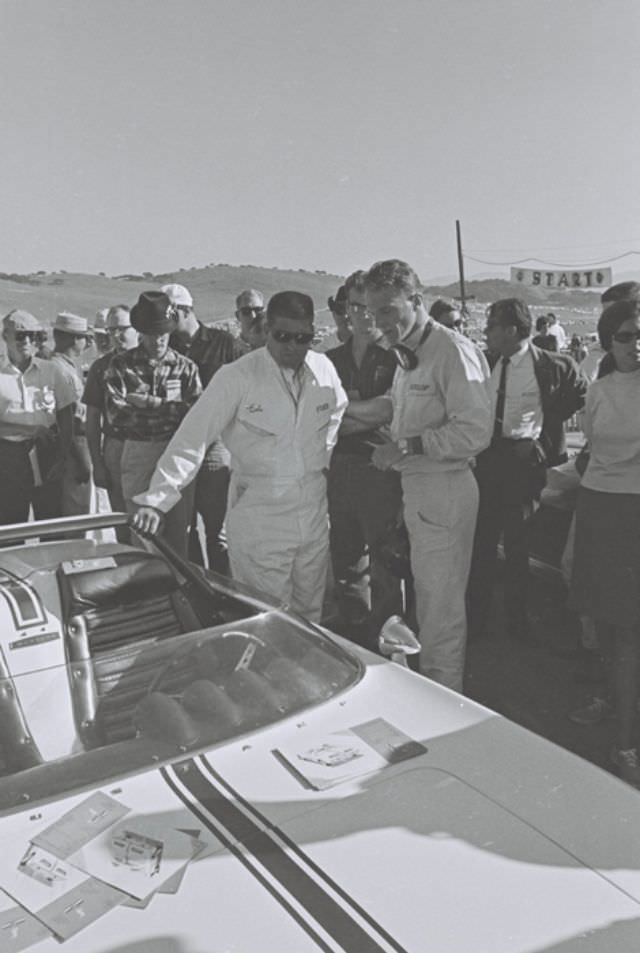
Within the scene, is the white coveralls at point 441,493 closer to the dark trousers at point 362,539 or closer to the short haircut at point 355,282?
the dark trousers at point 362,539

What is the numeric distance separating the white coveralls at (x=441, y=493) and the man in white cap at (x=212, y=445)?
6.28 ft

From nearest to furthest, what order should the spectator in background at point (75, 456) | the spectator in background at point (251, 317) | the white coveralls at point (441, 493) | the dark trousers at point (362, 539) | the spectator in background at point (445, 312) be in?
the white coveralls at point (441, 493) → the dark trousers at point (362, 539) → the spectator in background at point (251, 317) → the spectator in background at point (75, 456) → the spectator in background at point (445, 312)

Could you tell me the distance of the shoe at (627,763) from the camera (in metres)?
2.98

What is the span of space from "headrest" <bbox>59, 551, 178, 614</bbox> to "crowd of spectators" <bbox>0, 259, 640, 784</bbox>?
0.15 meters

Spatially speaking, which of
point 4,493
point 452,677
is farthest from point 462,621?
point 4,493

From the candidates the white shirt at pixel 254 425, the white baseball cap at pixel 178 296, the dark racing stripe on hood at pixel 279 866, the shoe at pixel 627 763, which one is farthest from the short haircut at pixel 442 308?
the dark racing stripe on hood at pixel 279 866

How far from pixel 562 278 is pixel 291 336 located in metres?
20.5

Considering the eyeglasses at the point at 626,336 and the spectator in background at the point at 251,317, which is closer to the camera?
the eyeglasses at the point at 626,336

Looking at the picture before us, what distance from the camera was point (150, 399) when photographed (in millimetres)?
4645

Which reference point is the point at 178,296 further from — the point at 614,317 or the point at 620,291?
the point at 614,317

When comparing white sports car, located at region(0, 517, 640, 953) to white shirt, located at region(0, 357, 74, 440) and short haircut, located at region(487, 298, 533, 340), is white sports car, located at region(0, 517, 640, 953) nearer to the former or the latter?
short haircut, located at region(487, 298, 533, 340)

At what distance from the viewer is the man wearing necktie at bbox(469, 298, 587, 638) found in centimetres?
434

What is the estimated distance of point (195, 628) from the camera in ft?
8.88

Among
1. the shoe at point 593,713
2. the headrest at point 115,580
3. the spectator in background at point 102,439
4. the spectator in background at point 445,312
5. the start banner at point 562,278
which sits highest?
the start banner at point 562,278
